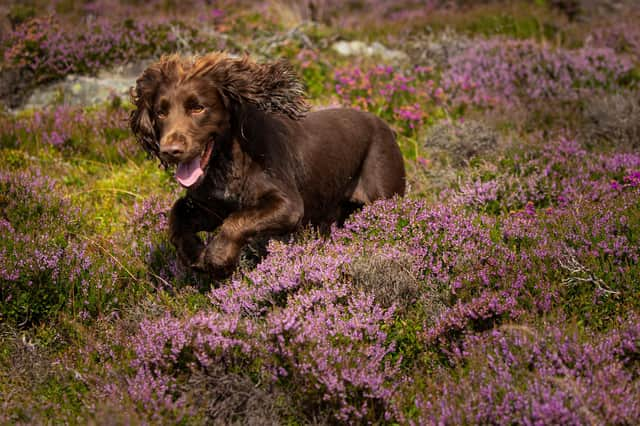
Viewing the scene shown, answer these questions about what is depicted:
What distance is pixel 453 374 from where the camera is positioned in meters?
3.10

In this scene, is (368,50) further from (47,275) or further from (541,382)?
(541,382)

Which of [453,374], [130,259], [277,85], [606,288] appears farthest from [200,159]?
[606,288]

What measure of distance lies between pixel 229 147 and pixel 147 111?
58 cm

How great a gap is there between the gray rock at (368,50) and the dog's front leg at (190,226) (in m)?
6.12

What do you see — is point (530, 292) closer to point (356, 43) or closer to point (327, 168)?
point (327, 168)

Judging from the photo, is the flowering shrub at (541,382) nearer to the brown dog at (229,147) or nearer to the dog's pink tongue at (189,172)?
the brown dog at (229,147)

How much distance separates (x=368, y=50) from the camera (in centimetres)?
1043

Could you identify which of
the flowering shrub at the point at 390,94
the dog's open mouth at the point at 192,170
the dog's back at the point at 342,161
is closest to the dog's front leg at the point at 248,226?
the dog's open mouth at the point at 192,170

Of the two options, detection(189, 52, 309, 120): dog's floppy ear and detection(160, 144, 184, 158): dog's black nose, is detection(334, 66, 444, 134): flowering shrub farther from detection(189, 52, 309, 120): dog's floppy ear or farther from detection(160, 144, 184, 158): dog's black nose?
detection(160, 144, 184, 158): dog's black nose

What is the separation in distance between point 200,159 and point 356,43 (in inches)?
290

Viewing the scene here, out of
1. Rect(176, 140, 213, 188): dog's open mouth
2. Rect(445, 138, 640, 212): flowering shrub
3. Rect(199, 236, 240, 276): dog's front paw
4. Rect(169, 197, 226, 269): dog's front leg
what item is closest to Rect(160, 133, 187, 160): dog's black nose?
Answer: Rect(176, 140, 213, 188): dog's open mouth

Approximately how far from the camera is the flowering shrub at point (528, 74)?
8164mm

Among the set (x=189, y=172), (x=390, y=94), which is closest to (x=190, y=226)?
(x=189, y=172)

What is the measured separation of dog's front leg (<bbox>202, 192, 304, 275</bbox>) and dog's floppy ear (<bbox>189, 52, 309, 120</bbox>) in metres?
0.61
